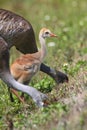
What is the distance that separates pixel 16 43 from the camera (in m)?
9.13

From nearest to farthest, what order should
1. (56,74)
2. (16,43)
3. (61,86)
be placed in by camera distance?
(61,86) < (16,43) < (56,74)

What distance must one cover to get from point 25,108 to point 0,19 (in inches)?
58.6

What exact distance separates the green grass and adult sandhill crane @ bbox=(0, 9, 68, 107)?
156 millimetres

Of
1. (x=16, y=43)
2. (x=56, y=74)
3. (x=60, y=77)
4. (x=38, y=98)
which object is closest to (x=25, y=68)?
(x=38, y=98)

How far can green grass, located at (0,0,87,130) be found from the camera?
22.4 feet

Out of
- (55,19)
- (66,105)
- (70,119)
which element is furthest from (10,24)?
(55,19)

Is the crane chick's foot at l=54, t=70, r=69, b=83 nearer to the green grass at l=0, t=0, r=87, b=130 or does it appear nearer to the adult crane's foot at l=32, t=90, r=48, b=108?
the green grass at l=0, t=0, r=87, b=130

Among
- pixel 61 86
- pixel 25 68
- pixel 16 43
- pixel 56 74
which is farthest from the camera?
pixel 56 74

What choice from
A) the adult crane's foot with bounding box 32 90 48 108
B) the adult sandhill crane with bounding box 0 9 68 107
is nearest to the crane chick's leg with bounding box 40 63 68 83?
the adult sandhill crane with bounding box 0 9 68 107

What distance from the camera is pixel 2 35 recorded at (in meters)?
8.82

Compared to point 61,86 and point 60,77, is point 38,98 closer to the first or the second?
point 61,86

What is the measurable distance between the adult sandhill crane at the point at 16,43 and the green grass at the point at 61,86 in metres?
0.16

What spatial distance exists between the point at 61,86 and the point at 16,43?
948 millimetres

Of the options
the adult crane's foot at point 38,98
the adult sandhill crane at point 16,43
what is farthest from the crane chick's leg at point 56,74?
the adult crane's foot at point 38,98
